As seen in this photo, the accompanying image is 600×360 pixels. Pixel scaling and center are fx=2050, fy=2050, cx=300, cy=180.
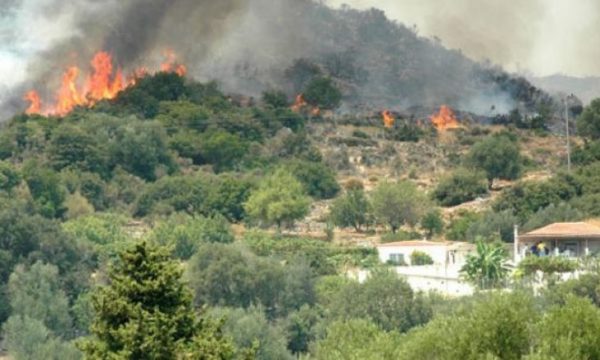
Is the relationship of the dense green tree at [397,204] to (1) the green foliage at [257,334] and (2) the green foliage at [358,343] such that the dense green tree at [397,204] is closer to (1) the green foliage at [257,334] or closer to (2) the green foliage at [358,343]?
(1) the green foliage at [257,334]

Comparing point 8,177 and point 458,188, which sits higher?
point 458,188

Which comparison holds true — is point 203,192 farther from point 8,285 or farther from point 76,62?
point 76,62

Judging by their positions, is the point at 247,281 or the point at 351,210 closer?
the point at 247,281

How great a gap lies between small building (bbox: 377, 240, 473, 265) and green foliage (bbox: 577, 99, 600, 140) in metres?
35.0

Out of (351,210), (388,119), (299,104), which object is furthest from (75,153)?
(388,119)

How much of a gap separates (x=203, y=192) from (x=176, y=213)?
432 centimetres

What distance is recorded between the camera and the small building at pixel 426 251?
103m

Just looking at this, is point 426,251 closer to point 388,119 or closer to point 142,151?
point 142,151

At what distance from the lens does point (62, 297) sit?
96125mm

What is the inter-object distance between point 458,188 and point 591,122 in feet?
68.5

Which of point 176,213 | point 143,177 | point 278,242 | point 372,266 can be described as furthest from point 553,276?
point 143,177

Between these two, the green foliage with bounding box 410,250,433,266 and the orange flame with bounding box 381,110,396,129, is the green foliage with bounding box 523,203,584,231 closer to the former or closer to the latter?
the green foliage with bounding box 410,250,433,266

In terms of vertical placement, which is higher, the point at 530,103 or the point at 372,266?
the point at 530,103

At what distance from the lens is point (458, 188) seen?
121438 millimetres
